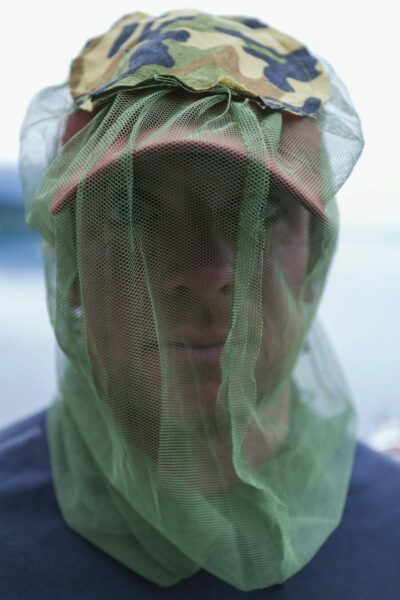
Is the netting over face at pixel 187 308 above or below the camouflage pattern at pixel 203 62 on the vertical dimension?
below

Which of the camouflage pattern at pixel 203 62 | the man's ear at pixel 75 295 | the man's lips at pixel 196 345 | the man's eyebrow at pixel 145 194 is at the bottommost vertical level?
the man's lips at pixel 196 345

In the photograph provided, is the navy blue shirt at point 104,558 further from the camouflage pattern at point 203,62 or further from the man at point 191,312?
the camouflage pattern at point 203,62

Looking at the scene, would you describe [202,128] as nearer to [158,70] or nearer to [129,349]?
[158,70]

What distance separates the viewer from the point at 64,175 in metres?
0.59

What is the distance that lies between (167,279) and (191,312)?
0.05 meters

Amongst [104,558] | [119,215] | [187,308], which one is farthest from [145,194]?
[104,558]

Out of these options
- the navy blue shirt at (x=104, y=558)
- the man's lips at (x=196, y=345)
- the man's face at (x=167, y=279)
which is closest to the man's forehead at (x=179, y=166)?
the man's face at (x=167, y=279)

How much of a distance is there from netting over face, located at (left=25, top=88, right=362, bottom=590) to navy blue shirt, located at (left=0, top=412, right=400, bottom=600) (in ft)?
0.08

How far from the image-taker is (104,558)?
660 mm

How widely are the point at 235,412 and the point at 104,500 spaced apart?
0.27 metres

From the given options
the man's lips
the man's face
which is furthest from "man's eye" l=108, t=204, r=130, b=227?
the man's lips

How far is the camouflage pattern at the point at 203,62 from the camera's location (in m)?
0.62

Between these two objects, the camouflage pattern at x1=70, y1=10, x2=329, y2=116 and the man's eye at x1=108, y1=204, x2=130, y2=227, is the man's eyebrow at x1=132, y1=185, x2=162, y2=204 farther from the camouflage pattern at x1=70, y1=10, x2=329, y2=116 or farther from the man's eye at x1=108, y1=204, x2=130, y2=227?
the camouflage pattern at x1=70, y1=10, x2=329, y2=116

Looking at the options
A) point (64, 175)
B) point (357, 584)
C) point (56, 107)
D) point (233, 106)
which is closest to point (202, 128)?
point (233, 106)
